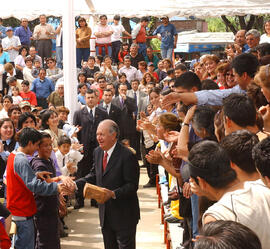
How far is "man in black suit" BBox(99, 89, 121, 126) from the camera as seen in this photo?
12188mm

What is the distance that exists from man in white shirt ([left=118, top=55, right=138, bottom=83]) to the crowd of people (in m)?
1.53

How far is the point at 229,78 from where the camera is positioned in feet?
21.9

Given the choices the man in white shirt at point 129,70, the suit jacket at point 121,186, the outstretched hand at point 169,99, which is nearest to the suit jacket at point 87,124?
the man in white shirt at point 129,70

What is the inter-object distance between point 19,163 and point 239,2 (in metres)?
11.2

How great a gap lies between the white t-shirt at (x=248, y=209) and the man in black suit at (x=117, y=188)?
3.22m

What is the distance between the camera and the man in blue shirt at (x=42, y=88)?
50.5ft

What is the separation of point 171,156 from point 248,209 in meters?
3.06

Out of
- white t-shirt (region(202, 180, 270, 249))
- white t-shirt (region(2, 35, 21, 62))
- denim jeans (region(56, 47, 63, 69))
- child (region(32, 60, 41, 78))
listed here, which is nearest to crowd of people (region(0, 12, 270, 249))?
white t-shirt (region(202, 180, 270, 249))

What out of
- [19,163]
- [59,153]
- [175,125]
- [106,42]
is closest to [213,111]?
[175,125]

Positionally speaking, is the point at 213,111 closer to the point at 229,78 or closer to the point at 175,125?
the point at 175,125

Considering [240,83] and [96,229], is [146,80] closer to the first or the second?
[96,229]

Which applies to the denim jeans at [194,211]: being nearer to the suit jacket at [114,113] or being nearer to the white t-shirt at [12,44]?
the suit jacket at [114,113]

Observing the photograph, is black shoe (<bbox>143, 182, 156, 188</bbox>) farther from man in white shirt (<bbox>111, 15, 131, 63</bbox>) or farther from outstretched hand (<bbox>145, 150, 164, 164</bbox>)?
man in white shirt (<bbox>111, 15, 131, 63</bbox>)

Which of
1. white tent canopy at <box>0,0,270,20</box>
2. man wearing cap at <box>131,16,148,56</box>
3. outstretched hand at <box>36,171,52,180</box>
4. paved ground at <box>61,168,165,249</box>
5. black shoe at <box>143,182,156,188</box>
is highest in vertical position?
white tent canopy at <box>0,0,270,20</box>
